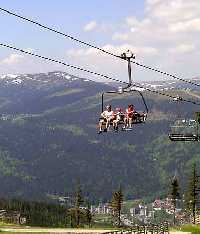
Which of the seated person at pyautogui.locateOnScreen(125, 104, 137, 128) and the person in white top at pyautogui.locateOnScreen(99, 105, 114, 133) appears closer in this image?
the seated person at pyautogui.locateOnScreen(125, 104, 137, 128)

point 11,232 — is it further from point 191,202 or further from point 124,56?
point 124,56

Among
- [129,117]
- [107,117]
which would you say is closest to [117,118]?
[107,117]

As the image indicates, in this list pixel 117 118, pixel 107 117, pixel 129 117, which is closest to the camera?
pixel 129 117

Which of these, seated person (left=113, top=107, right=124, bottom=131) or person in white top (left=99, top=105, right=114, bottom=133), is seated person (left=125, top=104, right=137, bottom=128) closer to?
seated person (left=113, top=107, right=124, bottom=131)

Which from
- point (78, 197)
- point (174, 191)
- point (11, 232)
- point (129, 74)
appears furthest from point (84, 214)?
point (129, 74)

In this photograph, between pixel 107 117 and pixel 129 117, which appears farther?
pixel 107 117

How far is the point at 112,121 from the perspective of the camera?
127 ft

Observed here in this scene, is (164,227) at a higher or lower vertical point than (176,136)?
lower

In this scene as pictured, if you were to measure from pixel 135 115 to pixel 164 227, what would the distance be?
57.1 m

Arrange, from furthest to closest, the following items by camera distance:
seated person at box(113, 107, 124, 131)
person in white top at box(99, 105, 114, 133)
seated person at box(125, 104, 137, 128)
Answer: person in white top at box(99, 105, 114, 133), seated person at box(113, 107, 124, 131), seated person at box(125, 104, 137, 128)

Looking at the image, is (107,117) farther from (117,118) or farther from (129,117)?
(129,117)

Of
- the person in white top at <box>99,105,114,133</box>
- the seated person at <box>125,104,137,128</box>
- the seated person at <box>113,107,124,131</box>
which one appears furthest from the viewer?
the person in white top at <box>99,105,114,133</box>

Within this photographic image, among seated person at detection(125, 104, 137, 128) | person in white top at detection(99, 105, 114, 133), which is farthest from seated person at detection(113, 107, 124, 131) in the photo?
seated person at detection(125, 104, 137, 128)

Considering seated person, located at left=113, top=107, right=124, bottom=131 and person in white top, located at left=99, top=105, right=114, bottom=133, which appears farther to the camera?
person in white top, located at left=99, top=105, right=114, bottom=133
